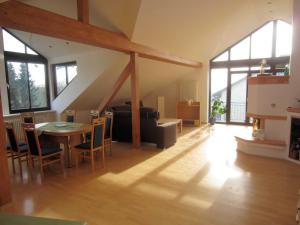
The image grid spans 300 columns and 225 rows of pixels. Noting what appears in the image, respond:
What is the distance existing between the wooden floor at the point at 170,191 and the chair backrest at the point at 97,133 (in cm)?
47

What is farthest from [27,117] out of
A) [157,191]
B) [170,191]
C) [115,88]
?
[170,191]

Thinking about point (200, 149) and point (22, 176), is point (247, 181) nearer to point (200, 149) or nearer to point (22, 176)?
point (200, 149)

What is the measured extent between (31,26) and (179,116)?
261 inches

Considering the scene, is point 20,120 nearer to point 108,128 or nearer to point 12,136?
A: point 12,136

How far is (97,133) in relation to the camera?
13.2 feet

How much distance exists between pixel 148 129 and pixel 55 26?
3.08 meters

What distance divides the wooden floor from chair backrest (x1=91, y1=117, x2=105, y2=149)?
1.55 feet

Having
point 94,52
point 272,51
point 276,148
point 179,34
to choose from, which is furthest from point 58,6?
point 272,51

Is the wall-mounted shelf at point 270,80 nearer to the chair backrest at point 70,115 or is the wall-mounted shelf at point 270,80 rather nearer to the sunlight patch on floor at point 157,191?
the sunlight patch on floor at point 157,191

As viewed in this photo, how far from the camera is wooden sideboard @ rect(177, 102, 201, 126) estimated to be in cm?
846

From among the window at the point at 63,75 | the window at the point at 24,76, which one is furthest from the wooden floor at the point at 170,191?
the window at the point at 63,75

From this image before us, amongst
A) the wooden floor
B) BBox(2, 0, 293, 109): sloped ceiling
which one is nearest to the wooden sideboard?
BBox(2, 0, 293, 109): sloped ceiling

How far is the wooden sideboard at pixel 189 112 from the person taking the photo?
8.46m

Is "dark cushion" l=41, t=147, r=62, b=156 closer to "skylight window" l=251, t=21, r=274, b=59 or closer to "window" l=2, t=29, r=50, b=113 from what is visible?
"window" l=2, t=29, r=50, b=113
